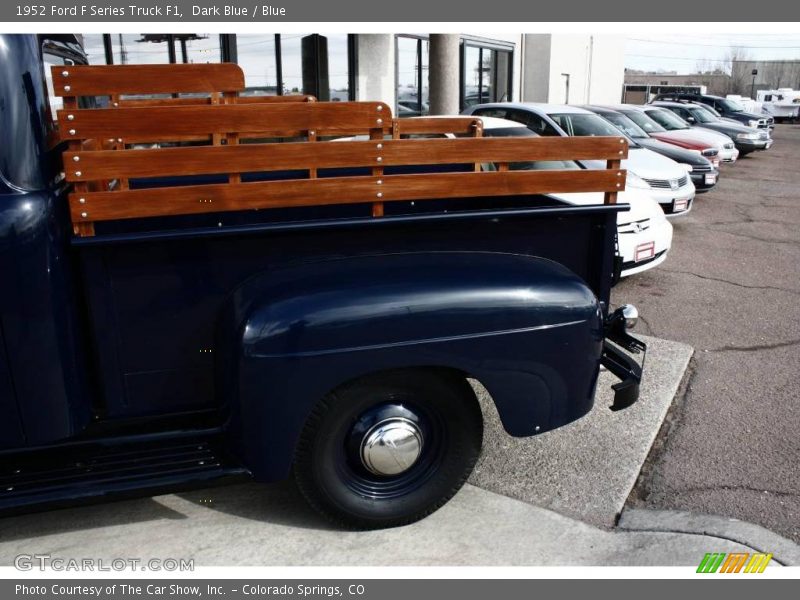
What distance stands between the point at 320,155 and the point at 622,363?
161 cm

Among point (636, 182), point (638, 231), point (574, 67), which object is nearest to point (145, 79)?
point (638, 231)

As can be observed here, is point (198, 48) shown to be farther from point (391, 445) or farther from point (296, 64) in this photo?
point (391, 445)

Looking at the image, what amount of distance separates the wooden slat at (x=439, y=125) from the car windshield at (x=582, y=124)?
5.35 metres

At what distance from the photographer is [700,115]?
1816 centimetres

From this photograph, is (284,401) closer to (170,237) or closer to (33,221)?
(170,237)

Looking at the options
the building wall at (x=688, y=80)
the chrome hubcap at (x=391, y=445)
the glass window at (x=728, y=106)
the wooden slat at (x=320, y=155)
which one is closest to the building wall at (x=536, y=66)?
the glass window at (x=728, y=106)

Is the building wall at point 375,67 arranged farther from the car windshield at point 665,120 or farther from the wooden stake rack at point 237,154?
the wooden stake rack at point 237,154

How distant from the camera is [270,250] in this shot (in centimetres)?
273

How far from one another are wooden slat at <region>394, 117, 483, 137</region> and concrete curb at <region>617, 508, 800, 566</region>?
212 cm

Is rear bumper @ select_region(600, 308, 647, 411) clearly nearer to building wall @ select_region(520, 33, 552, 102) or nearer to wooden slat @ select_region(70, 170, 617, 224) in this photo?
wooden slat @ select_region(70, 170, 617, 224)

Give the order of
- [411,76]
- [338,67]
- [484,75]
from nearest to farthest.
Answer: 1. [338,67]
2. [411,76]
3. [484,75]

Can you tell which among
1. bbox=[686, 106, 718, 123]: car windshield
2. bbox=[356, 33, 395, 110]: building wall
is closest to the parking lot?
bbox=[356, 33, 395, 110]: building wall

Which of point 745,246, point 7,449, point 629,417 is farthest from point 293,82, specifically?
point 7,449

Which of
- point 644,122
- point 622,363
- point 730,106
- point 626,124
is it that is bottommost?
point 730,106
